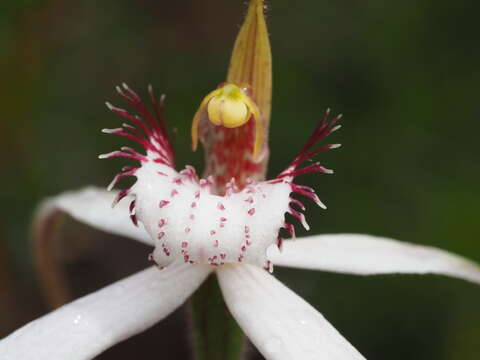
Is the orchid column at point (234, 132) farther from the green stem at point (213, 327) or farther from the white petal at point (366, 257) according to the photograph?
the white petal at point (366, 257)

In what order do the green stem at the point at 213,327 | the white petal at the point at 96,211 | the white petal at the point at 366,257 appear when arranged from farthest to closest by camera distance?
the white petal at the point at 96,211, the white petal at the point at 366,257, the green stem at the point at 213,327

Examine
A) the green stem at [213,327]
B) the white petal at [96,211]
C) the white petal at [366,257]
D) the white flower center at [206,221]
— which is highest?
the white flower center at [206,221]

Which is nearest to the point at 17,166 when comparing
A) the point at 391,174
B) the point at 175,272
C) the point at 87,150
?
the point at 87,150

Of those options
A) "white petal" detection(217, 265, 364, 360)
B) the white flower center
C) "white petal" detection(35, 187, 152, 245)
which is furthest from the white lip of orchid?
"white petal" detection(35, 187, 152, 245)

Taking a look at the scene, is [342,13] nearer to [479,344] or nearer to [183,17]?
[183,17]

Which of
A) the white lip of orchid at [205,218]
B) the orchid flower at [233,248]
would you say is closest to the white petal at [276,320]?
the orchid flower at [233,248]

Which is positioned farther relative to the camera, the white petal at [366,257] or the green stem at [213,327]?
the white petal at [366,257]

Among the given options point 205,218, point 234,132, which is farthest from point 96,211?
point 205,218

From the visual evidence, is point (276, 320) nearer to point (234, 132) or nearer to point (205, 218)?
point (205, 218)
